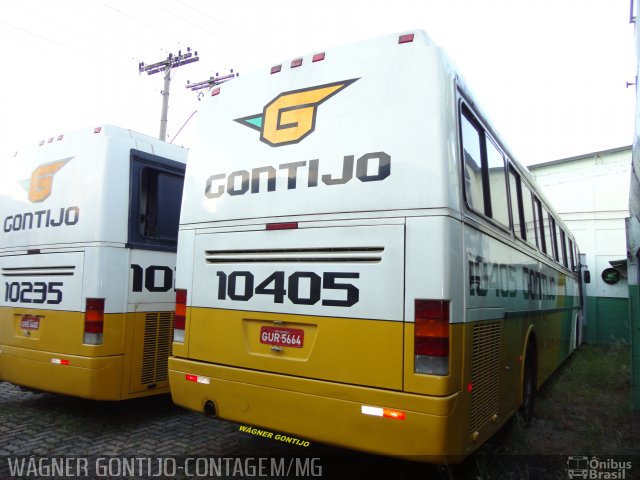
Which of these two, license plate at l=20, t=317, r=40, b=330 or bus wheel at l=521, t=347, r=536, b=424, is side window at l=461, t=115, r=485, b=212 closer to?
bus wheel at l=521, t=347, r=536, b=424

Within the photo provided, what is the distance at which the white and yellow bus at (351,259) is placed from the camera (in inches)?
127

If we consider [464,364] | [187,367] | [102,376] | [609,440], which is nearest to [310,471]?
[187,367]

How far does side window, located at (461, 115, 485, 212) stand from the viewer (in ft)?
12.0

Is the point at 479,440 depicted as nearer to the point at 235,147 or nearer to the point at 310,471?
the point at 310,471

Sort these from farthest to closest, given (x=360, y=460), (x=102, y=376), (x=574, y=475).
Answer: (x=102, y=376) < (x=360, y=460) < (x=574, y=475)

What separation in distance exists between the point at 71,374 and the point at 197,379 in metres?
1.92

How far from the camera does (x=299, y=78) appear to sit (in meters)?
4.07

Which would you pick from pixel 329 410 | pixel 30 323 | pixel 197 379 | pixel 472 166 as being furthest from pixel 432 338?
pixel 30 323

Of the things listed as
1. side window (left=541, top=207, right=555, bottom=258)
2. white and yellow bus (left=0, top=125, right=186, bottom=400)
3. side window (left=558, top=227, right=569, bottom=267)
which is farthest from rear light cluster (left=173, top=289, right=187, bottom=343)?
side window (left=558, top=227, right=569, bottom=267)

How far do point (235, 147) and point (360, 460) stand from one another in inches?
119

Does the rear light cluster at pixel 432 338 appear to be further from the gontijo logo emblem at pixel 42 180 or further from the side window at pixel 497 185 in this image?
the gontijo logo emblem at pixel 42 180

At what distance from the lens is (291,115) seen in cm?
401

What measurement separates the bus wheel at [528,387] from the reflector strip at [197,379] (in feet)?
10.9

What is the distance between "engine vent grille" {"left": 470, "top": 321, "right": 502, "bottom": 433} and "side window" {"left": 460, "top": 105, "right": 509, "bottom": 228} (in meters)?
0.94
